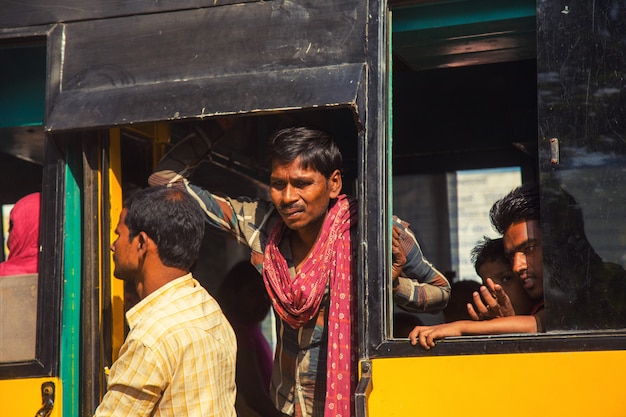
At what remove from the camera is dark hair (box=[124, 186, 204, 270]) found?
10.5 ft

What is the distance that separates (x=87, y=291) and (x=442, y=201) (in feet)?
7.50

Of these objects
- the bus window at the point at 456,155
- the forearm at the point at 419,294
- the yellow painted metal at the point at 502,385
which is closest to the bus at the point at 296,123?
the yellow painted metal at the point at 502,385

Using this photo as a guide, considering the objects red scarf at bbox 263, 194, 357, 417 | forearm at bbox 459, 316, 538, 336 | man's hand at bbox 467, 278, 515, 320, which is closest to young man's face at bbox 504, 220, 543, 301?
man's hand at bbox 467, 278, 515, 320

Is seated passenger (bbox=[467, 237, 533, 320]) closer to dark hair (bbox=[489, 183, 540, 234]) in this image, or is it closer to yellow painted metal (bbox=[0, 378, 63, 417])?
dark hair (bbox=[489, 183, 540, 234])

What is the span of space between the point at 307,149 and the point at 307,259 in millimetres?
413

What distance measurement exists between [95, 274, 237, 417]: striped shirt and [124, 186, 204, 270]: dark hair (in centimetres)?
9

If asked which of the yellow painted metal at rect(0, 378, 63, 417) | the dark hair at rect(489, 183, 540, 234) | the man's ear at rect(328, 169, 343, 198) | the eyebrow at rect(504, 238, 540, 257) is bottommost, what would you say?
the yellow painted metal at rect(0, 378, 63, 417)

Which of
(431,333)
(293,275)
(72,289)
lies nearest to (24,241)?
(72,289)

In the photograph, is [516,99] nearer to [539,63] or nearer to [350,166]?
[350,166]

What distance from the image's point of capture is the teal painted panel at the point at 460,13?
3.27 m

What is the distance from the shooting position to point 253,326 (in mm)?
5312

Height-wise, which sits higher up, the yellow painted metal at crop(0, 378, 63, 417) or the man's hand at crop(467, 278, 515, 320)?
the man's hand at crop(467, 278, 515, 320)

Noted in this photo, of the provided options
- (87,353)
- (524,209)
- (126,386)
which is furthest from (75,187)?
(524,209)

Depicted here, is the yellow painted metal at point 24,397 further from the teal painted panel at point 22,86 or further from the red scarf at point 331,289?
the teal painted panel at point 22,86
